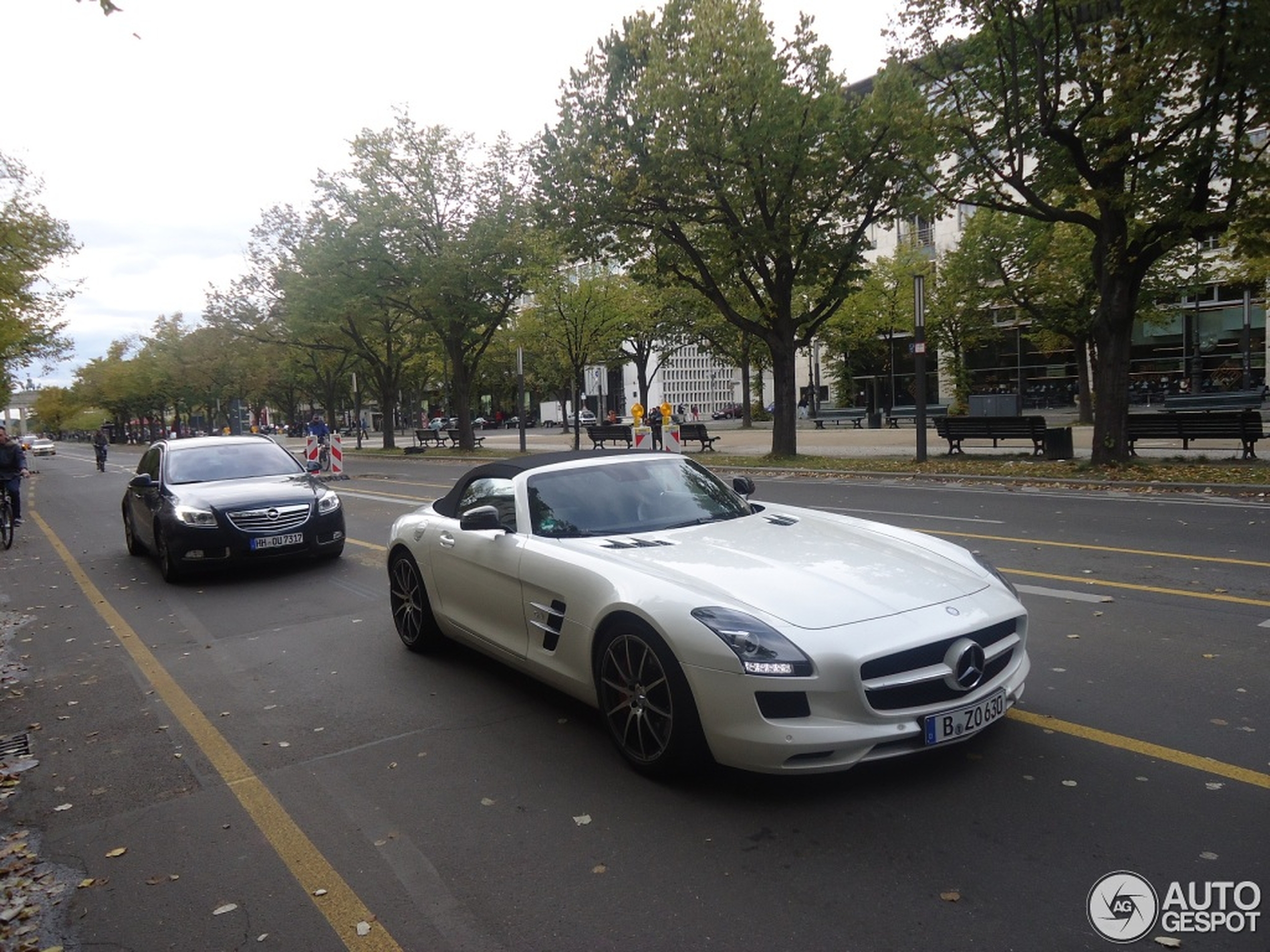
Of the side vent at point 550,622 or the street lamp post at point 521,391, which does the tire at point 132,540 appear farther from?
the street lamp post at point 521,391

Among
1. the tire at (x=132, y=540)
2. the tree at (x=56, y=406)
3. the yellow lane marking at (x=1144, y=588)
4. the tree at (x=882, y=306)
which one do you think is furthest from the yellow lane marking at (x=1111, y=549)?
the tree at (x=56, y=406)

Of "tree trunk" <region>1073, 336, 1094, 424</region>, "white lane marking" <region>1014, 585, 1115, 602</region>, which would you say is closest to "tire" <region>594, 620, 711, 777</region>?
"white lane marking" <region>1014, 585, 1115, 602</region>

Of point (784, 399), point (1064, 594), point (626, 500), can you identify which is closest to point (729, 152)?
point (784, 399)

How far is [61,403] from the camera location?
134375 mm

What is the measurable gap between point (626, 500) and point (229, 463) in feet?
24.0

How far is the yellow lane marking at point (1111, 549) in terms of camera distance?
8.37 meters

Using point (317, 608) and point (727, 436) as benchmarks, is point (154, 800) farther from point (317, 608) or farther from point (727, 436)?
point (727, 436)

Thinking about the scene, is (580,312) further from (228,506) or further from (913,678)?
(913,678)

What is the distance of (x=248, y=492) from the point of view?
9.92 meters

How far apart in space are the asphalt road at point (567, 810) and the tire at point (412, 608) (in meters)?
0.13

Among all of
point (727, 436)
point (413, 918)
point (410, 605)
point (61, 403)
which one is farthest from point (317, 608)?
point (61, 403)

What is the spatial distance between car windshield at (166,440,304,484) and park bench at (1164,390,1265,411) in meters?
32.1

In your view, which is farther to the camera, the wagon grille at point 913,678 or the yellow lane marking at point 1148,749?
the yellow lane marking at point 1148,749

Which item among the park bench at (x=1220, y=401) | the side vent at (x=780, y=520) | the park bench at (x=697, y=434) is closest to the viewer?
the side vent at (x=780, y=520)
